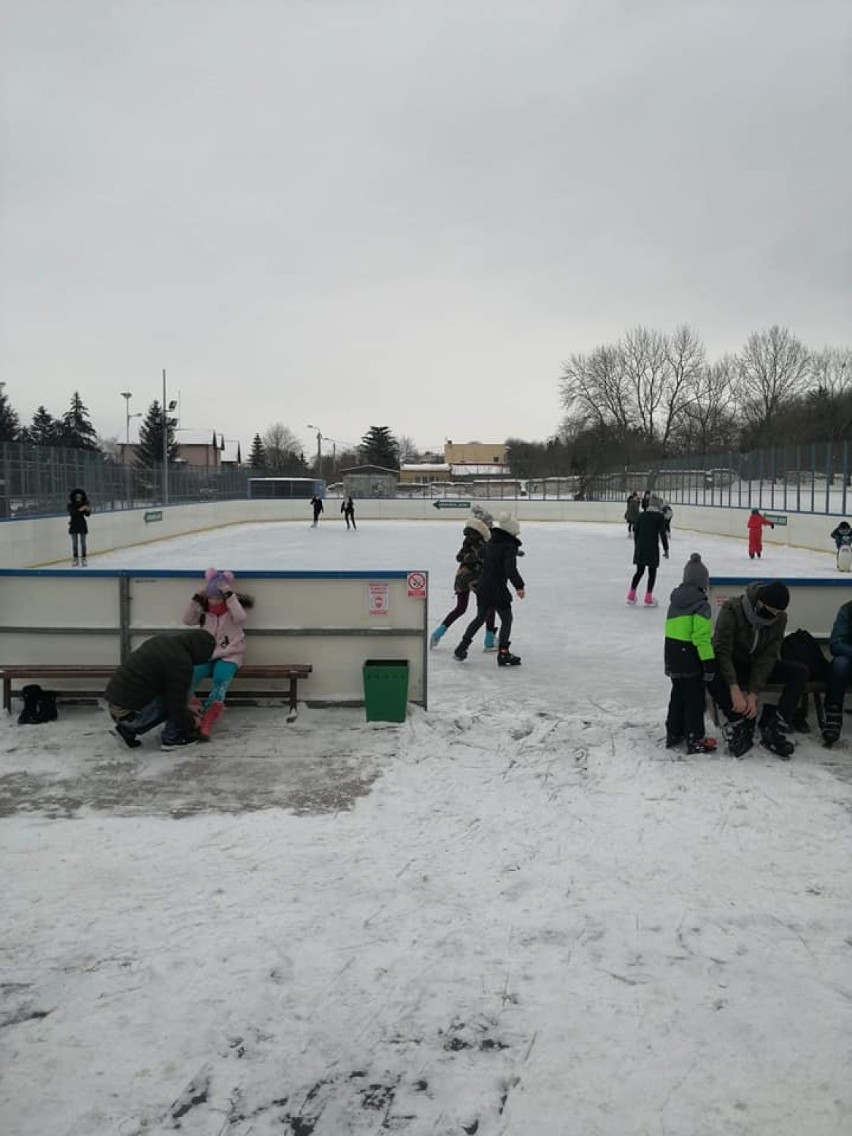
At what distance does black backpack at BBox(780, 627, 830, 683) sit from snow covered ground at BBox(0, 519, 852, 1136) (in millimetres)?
518

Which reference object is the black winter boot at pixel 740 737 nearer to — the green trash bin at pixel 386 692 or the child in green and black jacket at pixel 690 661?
the child in green and black jacket at pixel 690 661

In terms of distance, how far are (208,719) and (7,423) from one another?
Result: 207 feet

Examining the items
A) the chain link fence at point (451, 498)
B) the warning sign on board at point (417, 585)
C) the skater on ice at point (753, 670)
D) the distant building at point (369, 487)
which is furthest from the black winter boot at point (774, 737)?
the distant building at point (369, 487)

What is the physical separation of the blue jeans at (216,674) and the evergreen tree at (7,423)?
2315 inches

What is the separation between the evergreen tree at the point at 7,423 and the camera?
59059 millimetres

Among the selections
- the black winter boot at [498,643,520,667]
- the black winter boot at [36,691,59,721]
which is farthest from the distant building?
the black winter boot at [36,691,59,721]

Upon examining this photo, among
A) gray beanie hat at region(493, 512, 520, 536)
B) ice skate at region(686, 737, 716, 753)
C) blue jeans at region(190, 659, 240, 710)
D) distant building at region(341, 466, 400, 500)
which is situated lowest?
ice skate at region(686, 737, 716, 753)

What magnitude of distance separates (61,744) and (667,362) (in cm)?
7825

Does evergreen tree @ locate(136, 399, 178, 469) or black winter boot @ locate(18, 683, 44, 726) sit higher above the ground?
evergreen tree @ locate(136, 399, 178, 469)

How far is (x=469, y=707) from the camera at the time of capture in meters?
7.00

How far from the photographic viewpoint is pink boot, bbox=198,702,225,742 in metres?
6.00

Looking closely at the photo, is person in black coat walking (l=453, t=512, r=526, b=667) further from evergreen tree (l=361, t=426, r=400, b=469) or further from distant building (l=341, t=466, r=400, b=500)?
evergreen tree (l=361, t=426, r=400, b=469)

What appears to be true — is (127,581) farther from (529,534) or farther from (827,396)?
(827,396)

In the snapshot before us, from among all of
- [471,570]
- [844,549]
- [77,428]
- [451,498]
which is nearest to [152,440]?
[77,428]
